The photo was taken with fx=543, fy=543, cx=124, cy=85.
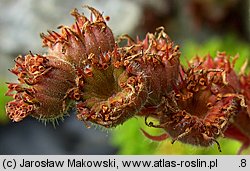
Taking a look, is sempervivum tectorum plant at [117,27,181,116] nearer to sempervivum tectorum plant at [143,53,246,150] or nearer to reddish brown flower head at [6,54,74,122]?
sempervivum tectorum plant at [143,53,246,150]

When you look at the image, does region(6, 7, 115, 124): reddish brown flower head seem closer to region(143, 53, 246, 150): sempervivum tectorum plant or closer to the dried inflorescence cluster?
the dried inflorescence cluster

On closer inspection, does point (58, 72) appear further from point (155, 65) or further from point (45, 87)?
point (155, 65)

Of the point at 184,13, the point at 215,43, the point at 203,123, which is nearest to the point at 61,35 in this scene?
the point at 203,123

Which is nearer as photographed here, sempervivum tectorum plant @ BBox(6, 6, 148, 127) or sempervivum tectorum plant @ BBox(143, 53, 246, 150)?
sempervivum tectorum plant @ BBox(6, 6, 148, 127)

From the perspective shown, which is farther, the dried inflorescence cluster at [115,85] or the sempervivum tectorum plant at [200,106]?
the sempervivum tectorum plant at [200,106]

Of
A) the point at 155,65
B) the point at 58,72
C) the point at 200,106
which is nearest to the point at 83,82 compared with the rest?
the point at 58,72

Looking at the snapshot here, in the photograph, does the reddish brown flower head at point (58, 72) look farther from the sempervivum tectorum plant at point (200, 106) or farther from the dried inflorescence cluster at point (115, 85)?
the sempervivum tectorum plant at point (200, 106)

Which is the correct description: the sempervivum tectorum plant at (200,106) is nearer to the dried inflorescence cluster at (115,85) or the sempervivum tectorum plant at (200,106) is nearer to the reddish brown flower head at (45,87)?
the dried inflorescence cluster at (115,85)

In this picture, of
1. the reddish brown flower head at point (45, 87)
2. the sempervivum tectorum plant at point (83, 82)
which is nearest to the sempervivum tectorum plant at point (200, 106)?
the sempervivum tectorum plant at point (83, 82)

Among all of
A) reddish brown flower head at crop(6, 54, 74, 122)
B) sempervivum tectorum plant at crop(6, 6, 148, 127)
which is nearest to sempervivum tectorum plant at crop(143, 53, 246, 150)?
sempervivum tectorum plant at crop(6, 6, 148, 127)

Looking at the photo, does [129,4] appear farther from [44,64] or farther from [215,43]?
[44,64]

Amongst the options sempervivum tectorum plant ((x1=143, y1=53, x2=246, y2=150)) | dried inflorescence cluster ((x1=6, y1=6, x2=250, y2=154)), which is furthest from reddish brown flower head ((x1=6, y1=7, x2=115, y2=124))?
sempervivum tectorum plant ((x1=143, y1=53, x2=246, y2=150))
